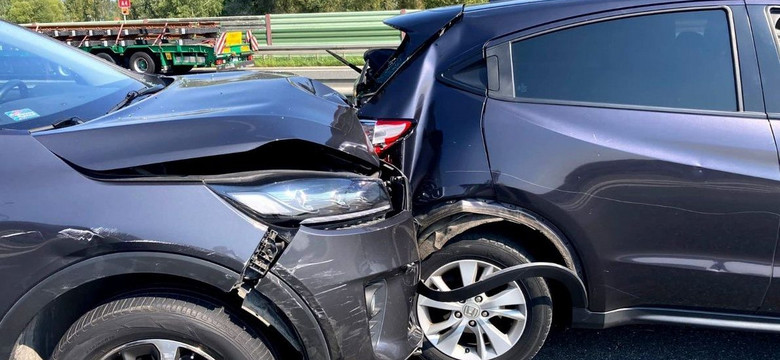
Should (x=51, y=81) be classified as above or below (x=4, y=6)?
above

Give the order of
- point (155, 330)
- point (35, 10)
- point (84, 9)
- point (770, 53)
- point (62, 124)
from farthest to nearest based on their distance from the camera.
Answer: point (84, 9) < point (35, 10) < point (770, 53) < point (62, 124) < point (155, 330)

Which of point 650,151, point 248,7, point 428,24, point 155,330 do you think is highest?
point 248,7

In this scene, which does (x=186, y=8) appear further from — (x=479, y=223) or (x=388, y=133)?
(x=479, y=223)

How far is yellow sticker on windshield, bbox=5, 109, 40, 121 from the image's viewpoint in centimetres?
220

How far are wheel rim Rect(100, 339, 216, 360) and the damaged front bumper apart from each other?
25 cm

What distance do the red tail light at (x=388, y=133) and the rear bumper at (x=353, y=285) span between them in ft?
1.99

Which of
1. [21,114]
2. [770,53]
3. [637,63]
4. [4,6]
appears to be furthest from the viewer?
[4,6]

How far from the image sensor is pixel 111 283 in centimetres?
180

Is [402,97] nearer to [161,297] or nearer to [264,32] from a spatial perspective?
[161,297]

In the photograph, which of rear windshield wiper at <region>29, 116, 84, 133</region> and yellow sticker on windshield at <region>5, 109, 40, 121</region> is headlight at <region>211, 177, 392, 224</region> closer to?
rear windshield wiper at <region>29, 116, 84, 133</region>

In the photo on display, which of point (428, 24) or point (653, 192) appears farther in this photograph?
point (428, 24)

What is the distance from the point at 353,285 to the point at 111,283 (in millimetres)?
767

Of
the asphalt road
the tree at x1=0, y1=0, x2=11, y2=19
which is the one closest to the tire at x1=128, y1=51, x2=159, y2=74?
the asphalt road

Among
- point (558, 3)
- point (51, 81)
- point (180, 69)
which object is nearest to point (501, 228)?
point (558, 3)
